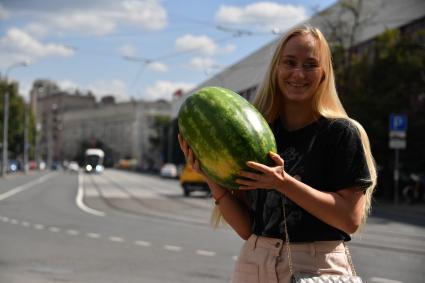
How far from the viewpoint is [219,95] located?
2.46 m

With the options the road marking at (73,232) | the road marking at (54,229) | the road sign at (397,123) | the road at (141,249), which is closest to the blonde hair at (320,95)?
the road at (141,249)

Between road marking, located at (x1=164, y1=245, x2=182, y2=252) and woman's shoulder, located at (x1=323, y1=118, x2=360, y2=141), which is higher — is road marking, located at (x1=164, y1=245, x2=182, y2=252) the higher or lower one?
the lower one

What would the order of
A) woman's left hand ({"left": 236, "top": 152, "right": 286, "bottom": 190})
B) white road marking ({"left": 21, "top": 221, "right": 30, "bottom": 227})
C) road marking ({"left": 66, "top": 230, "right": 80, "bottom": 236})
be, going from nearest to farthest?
woman's left hand ({"left": 236, "top": 152, "right": 286, "bottom": 190}), road marking ({"left": 66, "top": 230, "right": 80, "bottom": 236}), white road marking ({"left": 21, "top": 221, "right": 30, "bottom": 227})

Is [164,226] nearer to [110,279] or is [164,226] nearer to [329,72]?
[110,279]

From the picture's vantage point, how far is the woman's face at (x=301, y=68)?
2607mm

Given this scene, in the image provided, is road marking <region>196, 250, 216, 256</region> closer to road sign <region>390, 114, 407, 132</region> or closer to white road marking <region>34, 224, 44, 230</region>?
white road marking <region>34, 224, 44, 230</region>

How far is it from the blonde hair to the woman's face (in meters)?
0.02

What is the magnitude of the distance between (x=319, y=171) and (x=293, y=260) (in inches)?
11.9

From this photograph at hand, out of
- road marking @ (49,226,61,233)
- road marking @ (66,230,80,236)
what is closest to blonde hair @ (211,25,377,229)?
road marking @ (66,230,80,236)

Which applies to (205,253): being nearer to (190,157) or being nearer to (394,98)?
(190,157)

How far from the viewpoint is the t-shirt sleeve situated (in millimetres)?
2449

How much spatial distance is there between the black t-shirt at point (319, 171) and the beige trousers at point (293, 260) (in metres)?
0.03

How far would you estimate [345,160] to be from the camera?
2.46 metres

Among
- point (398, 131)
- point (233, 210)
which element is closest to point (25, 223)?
point (398, 131)
